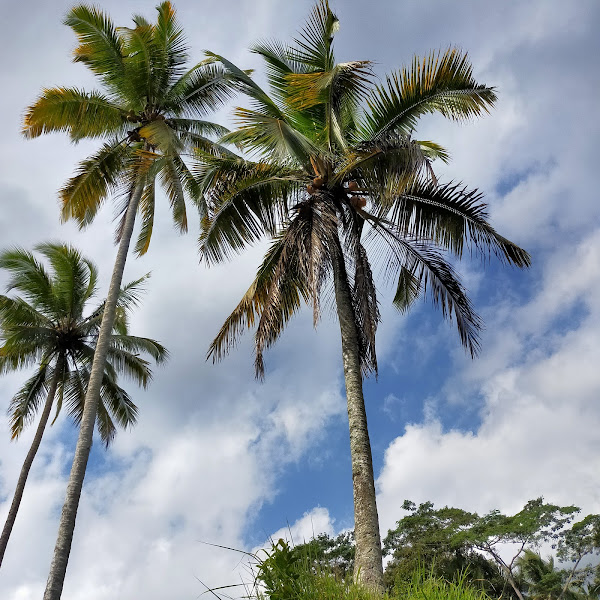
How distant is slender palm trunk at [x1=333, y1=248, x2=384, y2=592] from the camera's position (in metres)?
7.04

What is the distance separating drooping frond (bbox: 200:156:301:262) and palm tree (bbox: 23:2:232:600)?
87.9 inches

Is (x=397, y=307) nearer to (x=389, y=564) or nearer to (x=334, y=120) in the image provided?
(x=334, y=120)

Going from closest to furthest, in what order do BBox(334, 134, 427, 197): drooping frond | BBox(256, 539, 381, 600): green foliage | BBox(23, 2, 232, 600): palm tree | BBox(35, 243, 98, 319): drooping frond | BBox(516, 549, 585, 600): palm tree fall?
BBox(256, 539, 381, 600): green foliage < BBox(334, 134, 427, 197): drooping frond < BBox(23, 2, 232, 600): palm tree < BBox(35, 243, 98, 319): drooping frond < BBox(516, 549, 585, 600): palm tree

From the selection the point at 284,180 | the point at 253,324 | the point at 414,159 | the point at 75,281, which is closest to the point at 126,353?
the point at 75,281

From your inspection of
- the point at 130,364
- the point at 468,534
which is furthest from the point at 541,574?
the point at 130,364

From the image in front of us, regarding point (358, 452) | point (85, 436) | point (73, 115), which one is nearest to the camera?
point (358, 452)

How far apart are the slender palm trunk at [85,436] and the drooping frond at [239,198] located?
3.05 meters

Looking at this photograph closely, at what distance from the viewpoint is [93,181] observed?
14180mm

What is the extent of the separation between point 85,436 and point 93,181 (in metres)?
6.29

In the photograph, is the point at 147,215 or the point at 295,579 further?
the point at 147,215

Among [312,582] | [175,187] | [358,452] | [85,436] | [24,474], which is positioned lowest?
[312,582]

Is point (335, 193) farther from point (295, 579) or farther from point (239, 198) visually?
point (295, 579)

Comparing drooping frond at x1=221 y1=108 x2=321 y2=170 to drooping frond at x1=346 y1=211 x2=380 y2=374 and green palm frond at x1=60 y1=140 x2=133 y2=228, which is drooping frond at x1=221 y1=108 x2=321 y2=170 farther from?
green palm frond at x1=60 y1=140 x2=133 y2=228

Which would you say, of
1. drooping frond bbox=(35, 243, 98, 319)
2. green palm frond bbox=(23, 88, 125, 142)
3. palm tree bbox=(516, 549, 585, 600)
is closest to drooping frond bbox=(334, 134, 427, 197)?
green palm frond bbox=(23, 88, 125, 142)
